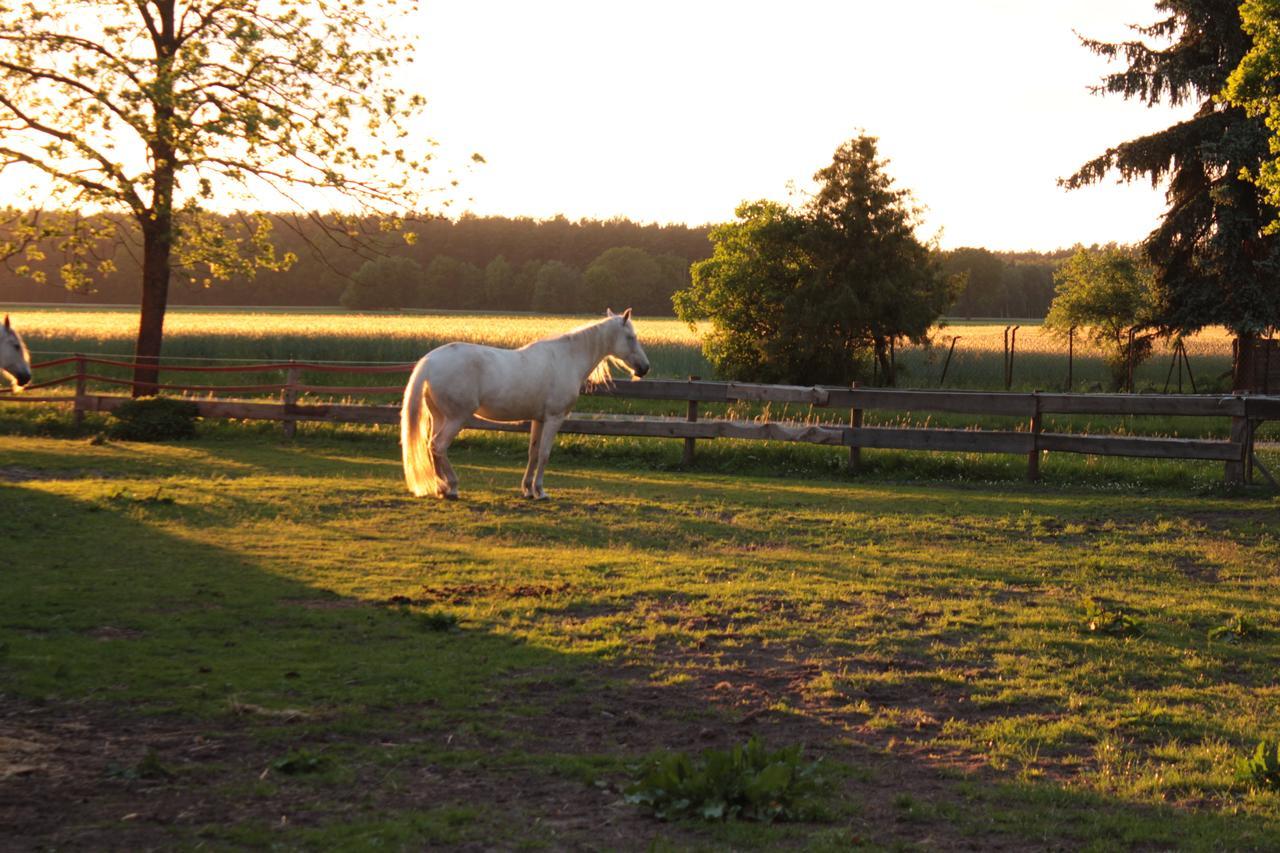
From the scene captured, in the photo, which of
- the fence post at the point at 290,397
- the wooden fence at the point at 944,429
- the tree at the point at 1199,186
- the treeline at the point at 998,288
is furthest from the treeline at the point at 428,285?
the wooden fence at the point at 944,429

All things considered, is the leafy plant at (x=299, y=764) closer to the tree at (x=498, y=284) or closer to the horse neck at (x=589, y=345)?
the horse neck at (x=589, y=345)

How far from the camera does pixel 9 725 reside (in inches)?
193

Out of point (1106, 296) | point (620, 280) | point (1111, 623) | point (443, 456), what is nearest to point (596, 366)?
point (443, 456)

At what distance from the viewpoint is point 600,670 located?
6.10 metres

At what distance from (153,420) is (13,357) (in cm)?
698

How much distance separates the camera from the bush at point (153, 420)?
1786 centimetres

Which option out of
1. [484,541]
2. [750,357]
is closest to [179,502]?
[484,541]

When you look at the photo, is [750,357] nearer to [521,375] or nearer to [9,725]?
[521,375]

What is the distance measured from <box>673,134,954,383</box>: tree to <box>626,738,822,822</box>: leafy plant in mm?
28055

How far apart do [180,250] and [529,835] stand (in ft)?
62.7

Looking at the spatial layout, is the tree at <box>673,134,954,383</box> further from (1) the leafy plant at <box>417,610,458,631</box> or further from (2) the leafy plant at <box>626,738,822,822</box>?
(2) the leafy plant at <box>626,738,822,822</box>

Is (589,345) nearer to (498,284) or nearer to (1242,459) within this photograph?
(1242,459)

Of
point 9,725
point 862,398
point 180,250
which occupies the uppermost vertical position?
point 180,250

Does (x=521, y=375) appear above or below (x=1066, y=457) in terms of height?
above
